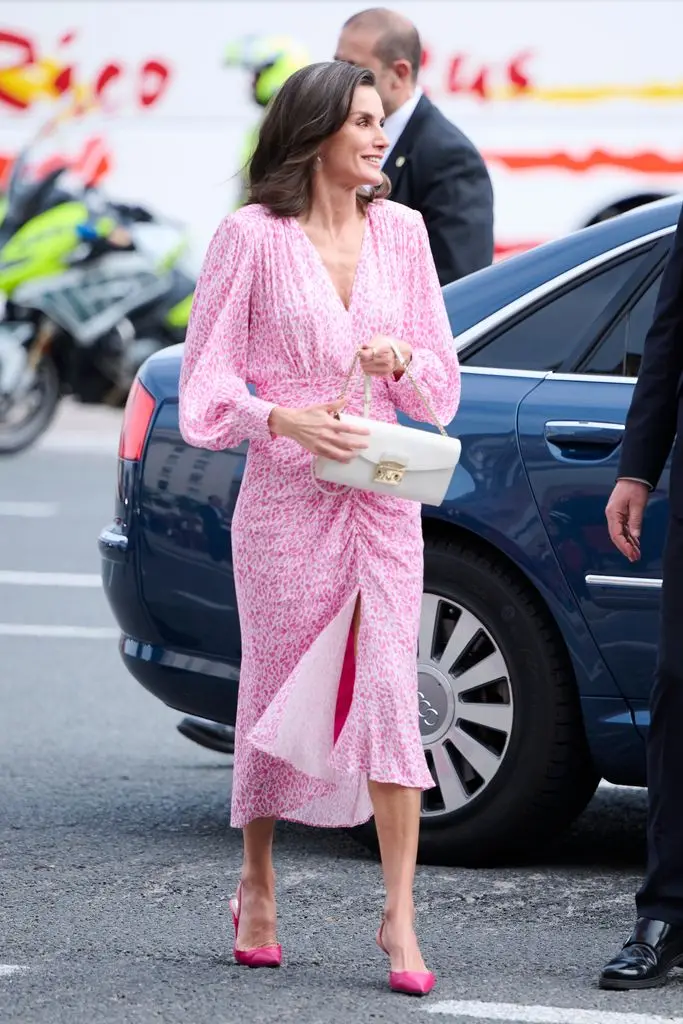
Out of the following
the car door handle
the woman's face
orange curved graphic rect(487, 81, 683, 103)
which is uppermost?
orange curved graphic rect(487, 81, 683, 103)

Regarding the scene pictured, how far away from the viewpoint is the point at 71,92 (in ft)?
50.6

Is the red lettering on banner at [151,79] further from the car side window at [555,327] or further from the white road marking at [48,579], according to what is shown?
the car side window at [555,327]

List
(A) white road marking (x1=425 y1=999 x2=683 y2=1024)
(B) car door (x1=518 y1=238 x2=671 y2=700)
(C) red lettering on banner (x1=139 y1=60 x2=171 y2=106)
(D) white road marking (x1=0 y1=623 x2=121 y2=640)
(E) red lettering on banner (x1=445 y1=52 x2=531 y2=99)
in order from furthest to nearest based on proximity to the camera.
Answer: (C) red lettering on banner (x1=139 y1=60 x2=171 y2=106)
(E) red lettering on banner (x1=445 y1=52 x2=531 y2=99)
(D) white road marking (x1=0 y1=623 x2=121 y2=640)
(B) car door (x1=518 y1=238 x2=671 y2=700)
(A) white road marking (x1=425 y1=999 x2=683 y2=1024)

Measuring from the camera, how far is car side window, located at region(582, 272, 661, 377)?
183 inches

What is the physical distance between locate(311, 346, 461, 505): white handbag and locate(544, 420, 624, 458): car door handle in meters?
0.82

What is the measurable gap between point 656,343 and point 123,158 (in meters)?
11.9

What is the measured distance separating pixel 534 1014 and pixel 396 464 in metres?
0.97

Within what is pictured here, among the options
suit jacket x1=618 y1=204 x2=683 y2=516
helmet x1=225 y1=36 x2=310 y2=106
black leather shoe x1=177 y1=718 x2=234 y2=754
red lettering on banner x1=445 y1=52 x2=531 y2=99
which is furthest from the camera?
red lettering on banner x1=445 y1=52 x2=531 y2=99

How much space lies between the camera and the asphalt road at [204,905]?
3.65m

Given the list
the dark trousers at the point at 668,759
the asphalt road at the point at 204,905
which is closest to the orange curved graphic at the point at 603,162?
→ the asphalt road at the point at 204,905

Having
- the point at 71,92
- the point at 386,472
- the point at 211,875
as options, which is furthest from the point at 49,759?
the point at 71,92

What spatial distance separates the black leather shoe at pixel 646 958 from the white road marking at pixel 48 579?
217 inches

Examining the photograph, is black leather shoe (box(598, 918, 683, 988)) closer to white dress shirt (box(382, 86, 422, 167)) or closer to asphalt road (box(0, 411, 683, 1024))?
asphalt road (box(0, 411, 683, 1024))

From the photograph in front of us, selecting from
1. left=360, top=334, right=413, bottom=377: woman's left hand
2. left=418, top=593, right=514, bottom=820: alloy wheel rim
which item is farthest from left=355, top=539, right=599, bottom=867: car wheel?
left=360, top=334, right=413, bottom=377: woman's left hand
